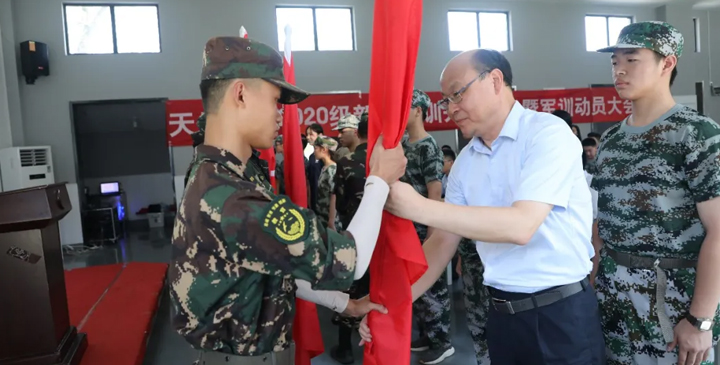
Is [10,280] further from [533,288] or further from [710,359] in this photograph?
[710,359]

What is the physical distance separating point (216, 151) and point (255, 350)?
18.4 inches

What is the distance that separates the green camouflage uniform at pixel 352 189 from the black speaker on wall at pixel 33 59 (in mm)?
6777

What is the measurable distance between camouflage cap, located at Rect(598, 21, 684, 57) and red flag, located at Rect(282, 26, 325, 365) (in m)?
1.14

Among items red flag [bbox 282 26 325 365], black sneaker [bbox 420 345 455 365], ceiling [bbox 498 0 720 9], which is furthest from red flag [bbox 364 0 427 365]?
ceiling [bbox 498 0 720 9]

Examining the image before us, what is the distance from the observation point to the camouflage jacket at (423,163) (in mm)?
2744

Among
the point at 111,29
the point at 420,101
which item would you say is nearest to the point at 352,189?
the point at 420,101

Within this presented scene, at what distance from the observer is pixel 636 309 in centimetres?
152

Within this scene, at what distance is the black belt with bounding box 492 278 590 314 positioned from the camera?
128 centimetres

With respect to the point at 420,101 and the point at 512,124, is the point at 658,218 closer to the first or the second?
the point at 512,124

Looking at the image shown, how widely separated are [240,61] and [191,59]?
796 cm

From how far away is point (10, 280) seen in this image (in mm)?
2377

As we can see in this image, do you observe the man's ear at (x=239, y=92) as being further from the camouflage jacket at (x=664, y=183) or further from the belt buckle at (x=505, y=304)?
the camouflage jacket at (x=664, y=183)

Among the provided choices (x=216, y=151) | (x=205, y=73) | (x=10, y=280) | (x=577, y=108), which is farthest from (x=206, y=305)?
(x=577, y=108)

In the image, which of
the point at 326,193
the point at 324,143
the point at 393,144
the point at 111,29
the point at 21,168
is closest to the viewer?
the point at 393,144
